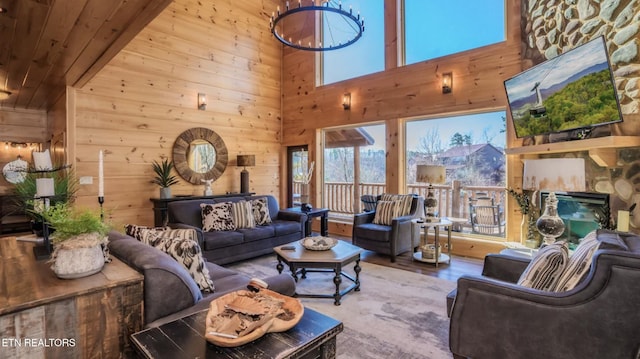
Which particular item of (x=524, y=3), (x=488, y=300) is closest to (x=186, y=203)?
(x=488, y=300)

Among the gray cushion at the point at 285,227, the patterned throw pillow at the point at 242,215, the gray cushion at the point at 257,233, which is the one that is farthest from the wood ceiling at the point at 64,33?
A: the gray cushion at the point at 285,227

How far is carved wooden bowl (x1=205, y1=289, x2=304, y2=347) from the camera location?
1.24 meters

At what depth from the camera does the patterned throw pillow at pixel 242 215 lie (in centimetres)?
462

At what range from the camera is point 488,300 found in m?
1.74

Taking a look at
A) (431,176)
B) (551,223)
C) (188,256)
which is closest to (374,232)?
(431,176)

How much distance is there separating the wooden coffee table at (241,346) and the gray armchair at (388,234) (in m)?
3.04

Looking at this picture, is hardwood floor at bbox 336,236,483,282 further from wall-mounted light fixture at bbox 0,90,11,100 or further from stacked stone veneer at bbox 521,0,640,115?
wall-mounted light fixture at bbox 0,90,11,100

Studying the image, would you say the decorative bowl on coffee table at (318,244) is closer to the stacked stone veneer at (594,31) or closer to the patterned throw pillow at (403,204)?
the patterned throw pillow at (403,204)

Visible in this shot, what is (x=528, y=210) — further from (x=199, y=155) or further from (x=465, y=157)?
(x=199, y=155)

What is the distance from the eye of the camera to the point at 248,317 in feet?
4.50

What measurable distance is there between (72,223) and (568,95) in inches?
165

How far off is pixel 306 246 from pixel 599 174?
3236 millimetres

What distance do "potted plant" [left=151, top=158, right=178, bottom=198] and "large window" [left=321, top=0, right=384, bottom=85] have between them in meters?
3.62

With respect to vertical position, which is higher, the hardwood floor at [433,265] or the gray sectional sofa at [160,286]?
the gray sectional sofa at [160,286]
